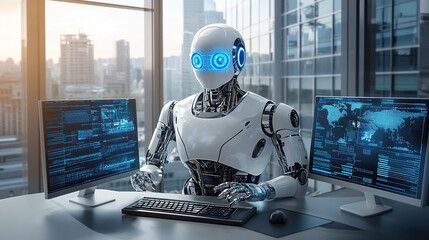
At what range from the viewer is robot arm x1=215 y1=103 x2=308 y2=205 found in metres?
1.78

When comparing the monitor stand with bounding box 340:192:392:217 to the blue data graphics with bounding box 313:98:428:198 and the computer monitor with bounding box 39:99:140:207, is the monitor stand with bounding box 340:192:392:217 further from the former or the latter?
the computer monitor with bounding box 39:99:140:207

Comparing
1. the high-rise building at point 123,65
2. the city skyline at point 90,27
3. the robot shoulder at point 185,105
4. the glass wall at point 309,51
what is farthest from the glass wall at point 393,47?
the high-rise building at point 123,65

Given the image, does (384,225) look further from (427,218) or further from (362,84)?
(362,84)

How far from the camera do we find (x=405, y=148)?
1.48 meters

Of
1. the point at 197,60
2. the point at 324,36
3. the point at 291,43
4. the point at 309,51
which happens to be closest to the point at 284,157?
the point at 197,60

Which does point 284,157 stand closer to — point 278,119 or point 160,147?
point 278,119

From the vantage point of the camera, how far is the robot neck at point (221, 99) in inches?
85.2

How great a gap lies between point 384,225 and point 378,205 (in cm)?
21

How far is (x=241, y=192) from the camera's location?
5.46 ft

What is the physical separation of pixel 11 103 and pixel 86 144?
4.14 ft

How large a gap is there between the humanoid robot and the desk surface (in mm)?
292

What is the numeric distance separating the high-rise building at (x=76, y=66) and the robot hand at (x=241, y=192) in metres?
1.76

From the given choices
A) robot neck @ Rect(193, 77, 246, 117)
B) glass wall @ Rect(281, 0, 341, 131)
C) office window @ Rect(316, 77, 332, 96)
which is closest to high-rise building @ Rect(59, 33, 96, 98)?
robot neck @ Rect(193, 77, 246, 117)

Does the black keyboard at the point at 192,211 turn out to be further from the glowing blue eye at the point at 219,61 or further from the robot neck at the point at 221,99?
the glowing blue eye at the point at 219,61
